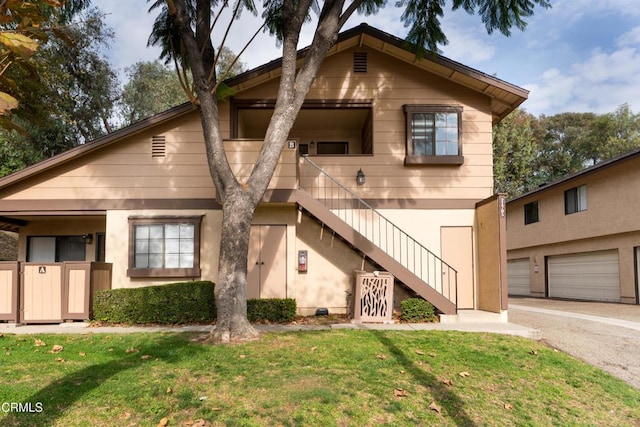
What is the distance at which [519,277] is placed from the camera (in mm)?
24047

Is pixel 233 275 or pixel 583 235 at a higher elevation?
pixel 583 235

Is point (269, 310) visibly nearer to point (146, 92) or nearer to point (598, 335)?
point (598, 335)

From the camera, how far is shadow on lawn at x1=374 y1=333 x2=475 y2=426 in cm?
479

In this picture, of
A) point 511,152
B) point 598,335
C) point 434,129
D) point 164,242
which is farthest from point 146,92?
point 598,335

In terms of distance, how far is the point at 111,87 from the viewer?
22.4m

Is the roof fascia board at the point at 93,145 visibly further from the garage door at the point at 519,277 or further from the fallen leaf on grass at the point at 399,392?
the garage door at the point at 519,277

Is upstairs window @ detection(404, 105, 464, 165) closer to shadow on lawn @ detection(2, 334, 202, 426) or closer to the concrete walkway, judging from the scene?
the concrete walkway

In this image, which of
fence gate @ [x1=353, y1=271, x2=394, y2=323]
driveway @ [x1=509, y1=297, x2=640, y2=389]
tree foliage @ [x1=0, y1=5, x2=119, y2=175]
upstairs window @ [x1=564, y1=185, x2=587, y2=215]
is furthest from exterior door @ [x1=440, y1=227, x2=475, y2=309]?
tree foliage @ [x1=0, y1=5, x2=119, y2=175]

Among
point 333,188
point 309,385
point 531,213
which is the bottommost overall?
point 309,385

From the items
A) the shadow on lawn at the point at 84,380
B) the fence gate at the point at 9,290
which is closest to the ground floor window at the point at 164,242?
the fence gate at the point at 9,290

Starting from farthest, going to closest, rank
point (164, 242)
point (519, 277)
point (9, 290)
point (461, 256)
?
1. point (519, 277)
2. point (461, 256)
3. point (164, 242)
4. point (9, 290)

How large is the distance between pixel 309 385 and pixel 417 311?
4.95 meters

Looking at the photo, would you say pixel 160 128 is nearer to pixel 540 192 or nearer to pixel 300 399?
pixel 300 399

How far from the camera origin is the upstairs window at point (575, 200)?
60.2 ft
